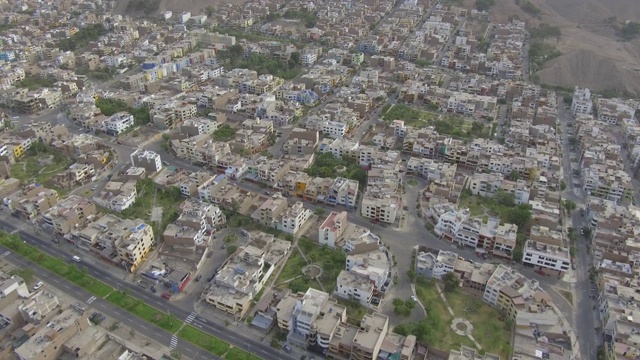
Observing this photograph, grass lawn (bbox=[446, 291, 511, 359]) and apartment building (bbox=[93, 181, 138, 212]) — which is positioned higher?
apartment building (bbox=[93, 181, 138, 212])

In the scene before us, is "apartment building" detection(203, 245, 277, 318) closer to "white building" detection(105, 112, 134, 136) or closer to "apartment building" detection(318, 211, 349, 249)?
"apartment building" detection(318, 211, 349, 249)

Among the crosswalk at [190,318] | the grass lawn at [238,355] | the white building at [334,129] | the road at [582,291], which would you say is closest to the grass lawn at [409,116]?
the white building at [334,129]

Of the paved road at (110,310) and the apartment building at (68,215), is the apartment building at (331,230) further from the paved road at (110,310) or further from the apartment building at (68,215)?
the apartment building at (68,215)

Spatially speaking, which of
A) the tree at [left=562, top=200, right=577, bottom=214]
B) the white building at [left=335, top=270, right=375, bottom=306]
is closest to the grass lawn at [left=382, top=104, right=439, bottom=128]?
the tree at [left=562, top=200, right=577, bottom=214]

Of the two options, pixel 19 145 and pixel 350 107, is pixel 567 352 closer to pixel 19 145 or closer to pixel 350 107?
pixel 350 107

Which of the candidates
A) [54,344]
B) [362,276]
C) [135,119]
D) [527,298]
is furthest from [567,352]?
[135,119]

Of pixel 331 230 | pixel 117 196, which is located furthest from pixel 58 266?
pixel 331 230
